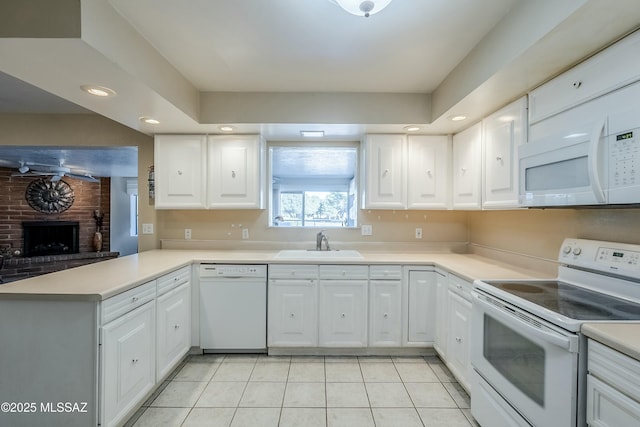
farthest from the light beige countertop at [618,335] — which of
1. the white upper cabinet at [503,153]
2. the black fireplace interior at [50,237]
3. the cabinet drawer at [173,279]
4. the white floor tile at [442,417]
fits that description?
the black fireplace interior at [50,237]

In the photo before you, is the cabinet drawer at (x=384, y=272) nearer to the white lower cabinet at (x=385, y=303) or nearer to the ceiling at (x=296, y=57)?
the white lower cabinet at (x=385, y=303)

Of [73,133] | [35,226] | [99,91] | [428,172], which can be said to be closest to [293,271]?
[428,172]

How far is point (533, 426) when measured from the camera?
1.22 meters

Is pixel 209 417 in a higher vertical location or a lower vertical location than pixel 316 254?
lower

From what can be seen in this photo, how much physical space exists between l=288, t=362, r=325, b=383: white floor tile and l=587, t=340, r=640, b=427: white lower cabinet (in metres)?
1.62

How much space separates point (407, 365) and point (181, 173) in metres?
2.68

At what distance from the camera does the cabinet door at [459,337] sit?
1923mm

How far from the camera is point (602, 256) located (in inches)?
58.0

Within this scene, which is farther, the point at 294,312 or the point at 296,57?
the point at 294,312

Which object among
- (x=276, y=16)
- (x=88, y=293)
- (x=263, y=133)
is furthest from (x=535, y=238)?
(x=88, y=293)

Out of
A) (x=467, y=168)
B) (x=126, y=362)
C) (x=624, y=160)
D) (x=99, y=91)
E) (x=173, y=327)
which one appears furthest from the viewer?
(x=467, y=168)

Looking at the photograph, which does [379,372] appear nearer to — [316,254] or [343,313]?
[343,313]

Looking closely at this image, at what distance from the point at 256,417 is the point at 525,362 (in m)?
1.53

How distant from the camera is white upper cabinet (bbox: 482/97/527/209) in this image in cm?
182
